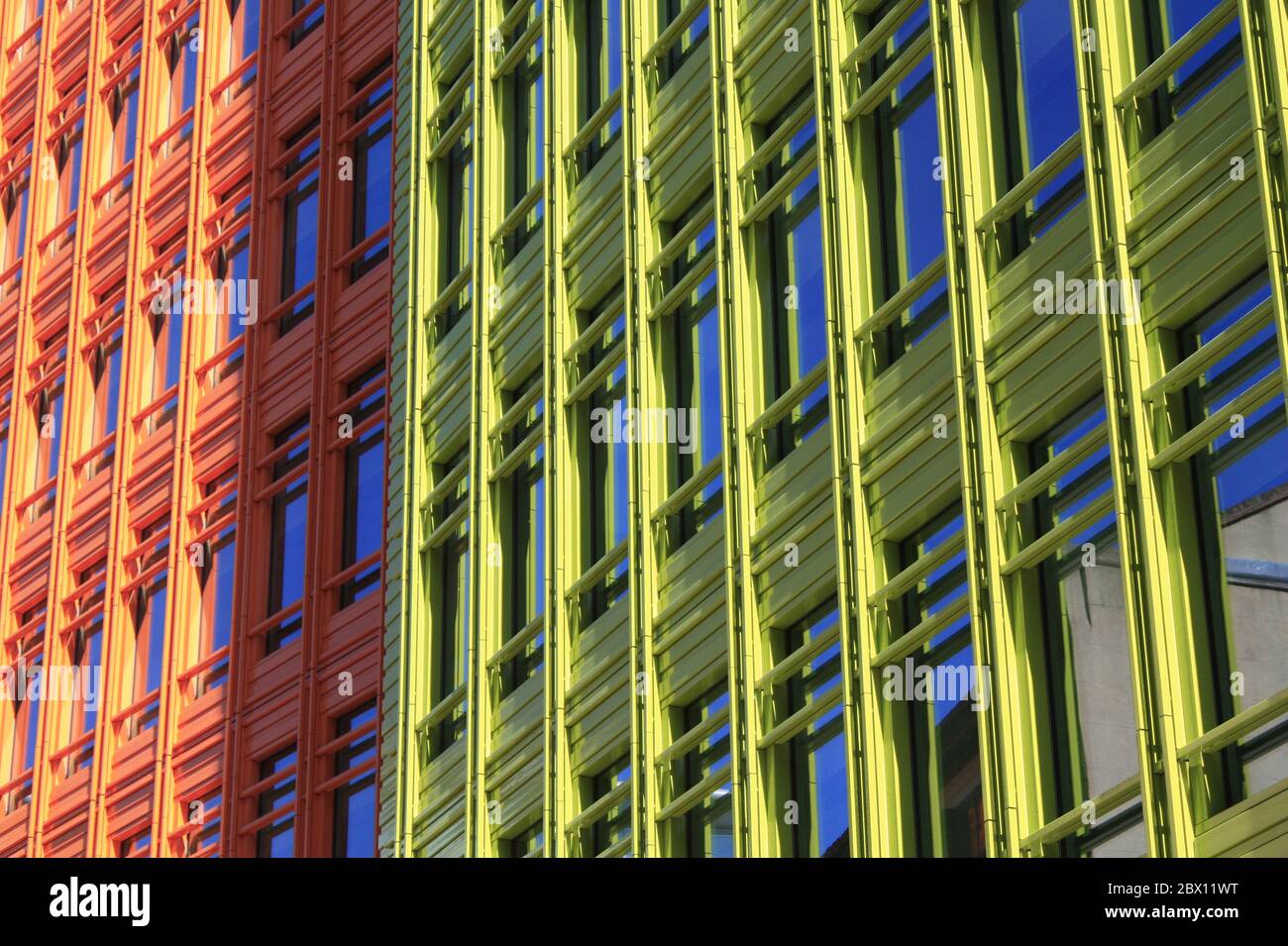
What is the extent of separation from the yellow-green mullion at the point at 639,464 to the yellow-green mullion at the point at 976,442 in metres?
5.69

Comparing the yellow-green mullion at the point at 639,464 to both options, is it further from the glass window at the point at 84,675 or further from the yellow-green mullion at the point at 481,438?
the glass window at the point at 84,675

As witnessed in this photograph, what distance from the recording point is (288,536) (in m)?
44.0

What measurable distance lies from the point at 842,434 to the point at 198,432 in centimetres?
2189

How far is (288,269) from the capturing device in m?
46.4

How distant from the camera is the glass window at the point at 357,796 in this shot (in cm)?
3909

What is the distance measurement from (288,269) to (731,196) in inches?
652

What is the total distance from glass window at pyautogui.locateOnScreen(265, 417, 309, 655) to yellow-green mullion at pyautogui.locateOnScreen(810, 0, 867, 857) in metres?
16.1

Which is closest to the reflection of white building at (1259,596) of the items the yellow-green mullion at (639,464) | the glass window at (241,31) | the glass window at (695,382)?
the glass window at (695,382)

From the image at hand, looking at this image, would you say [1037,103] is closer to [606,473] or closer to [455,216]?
[606,473]

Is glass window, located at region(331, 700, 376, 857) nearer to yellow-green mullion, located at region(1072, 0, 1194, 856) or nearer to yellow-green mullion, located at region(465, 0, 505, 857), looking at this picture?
yellow-green mullion, located at region(465, 0, 505, 857)

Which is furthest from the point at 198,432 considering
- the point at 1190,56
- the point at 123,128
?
the point at 1190,56

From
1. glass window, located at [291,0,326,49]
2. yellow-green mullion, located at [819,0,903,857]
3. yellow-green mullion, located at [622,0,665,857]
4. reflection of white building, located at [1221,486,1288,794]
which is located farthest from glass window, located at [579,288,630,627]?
glass window, located at [291,0,326,49]

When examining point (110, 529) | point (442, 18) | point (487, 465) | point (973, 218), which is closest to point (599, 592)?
point (487, 465)
